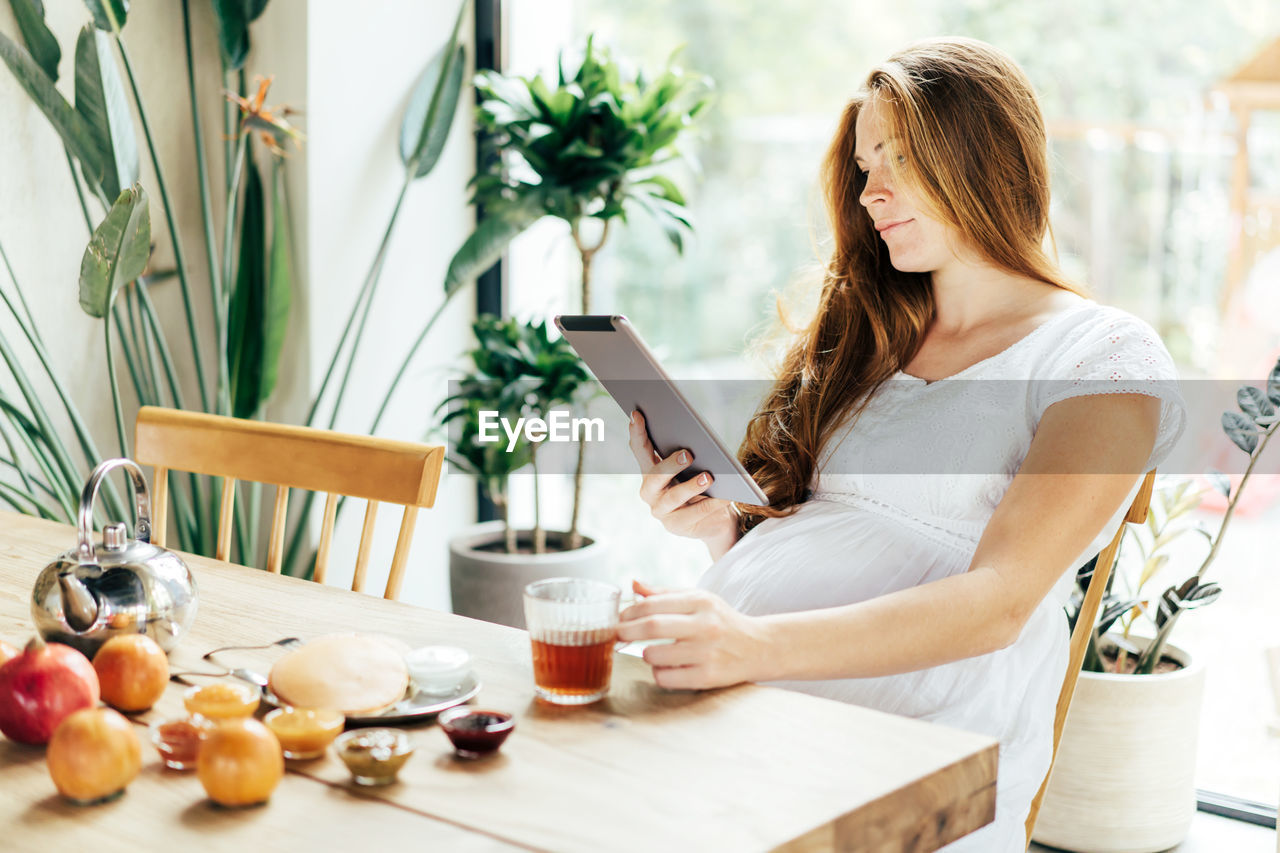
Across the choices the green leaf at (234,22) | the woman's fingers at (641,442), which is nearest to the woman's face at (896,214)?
the woman's fingers at (641,442)

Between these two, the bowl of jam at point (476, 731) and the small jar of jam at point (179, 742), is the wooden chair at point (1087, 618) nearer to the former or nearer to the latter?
the bowl of jam at point (476, 731)

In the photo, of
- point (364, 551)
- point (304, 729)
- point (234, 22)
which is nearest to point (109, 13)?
point (234, 22)

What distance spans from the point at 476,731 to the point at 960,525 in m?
0.73

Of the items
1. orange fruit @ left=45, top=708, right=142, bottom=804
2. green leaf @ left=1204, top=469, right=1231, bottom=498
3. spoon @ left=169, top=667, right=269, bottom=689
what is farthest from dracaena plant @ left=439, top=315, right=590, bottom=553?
orange fruit @ left=45, top=708, right=142, bottom=804

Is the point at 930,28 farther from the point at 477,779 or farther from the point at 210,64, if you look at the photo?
the point at 477,779

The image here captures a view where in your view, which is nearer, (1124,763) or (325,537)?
(325,537)

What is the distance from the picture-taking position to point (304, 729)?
2.69ft

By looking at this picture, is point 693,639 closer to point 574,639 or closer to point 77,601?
point 574,639

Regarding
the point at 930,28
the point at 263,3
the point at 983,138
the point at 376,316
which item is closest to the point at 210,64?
the point at 263,3

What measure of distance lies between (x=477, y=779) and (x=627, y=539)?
2.63 meters

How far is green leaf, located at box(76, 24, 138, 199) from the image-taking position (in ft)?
6.67

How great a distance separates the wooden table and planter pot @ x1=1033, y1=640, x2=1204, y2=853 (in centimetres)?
123

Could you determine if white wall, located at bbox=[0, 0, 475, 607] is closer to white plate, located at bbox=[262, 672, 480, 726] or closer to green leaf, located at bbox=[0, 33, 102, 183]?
green leaf, located at bbox=[0, 33, 102, 183]

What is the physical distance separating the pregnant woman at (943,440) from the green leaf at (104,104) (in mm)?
1243
